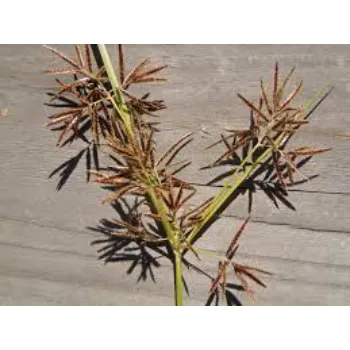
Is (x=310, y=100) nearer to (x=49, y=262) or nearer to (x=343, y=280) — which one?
(x=343, y=280)

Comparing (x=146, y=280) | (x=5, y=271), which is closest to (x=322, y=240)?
(x=146, y=280)

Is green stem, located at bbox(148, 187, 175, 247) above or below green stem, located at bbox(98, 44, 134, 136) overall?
below

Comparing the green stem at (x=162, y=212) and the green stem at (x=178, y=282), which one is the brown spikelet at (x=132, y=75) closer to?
the green stem at (x=162, y=212)

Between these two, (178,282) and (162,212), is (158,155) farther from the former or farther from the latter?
(178,282)

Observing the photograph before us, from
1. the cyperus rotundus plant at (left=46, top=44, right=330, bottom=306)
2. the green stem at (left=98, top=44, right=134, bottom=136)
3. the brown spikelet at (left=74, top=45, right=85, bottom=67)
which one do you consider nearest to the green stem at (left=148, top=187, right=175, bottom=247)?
the cyperus rotundus plant at (left=46, top=44, right=330, bottom=306)

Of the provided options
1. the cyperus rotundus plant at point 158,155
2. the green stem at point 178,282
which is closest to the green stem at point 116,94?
the cyperus rotundus plant at point 158,155

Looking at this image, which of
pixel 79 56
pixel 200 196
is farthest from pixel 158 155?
pixel 79 56

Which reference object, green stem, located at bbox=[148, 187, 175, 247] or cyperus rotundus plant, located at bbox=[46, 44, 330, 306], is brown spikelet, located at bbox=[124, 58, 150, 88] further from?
green stem, located at bbox=[148, 187, 175, 247]
